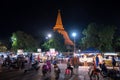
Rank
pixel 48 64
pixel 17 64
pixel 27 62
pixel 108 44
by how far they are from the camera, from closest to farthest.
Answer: pixel 48 64 < pixel 17 64 < pixel 27 62 < pixel 108 44

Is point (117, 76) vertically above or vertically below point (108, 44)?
below

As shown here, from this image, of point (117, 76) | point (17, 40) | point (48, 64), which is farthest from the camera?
point (17, 40)

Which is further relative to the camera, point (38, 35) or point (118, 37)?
point (38, 35)

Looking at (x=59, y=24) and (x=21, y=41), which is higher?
(x=59, y=24)

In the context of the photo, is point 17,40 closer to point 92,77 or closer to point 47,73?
point 47,73

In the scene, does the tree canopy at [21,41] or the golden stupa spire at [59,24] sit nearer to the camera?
the tree canopy at [21,41]

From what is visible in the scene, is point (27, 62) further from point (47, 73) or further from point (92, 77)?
point (92, 77)

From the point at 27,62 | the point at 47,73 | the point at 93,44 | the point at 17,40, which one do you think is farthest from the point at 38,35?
the point at 47,73

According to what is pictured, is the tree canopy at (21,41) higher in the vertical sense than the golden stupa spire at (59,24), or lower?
lower

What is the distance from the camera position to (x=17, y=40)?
6650 cm

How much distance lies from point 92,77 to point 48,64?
6474 millimetres

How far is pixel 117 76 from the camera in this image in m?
16.9

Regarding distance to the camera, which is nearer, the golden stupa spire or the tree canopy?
the tree canopy

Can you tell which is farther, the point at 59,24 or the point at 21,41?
the point at 59,24
